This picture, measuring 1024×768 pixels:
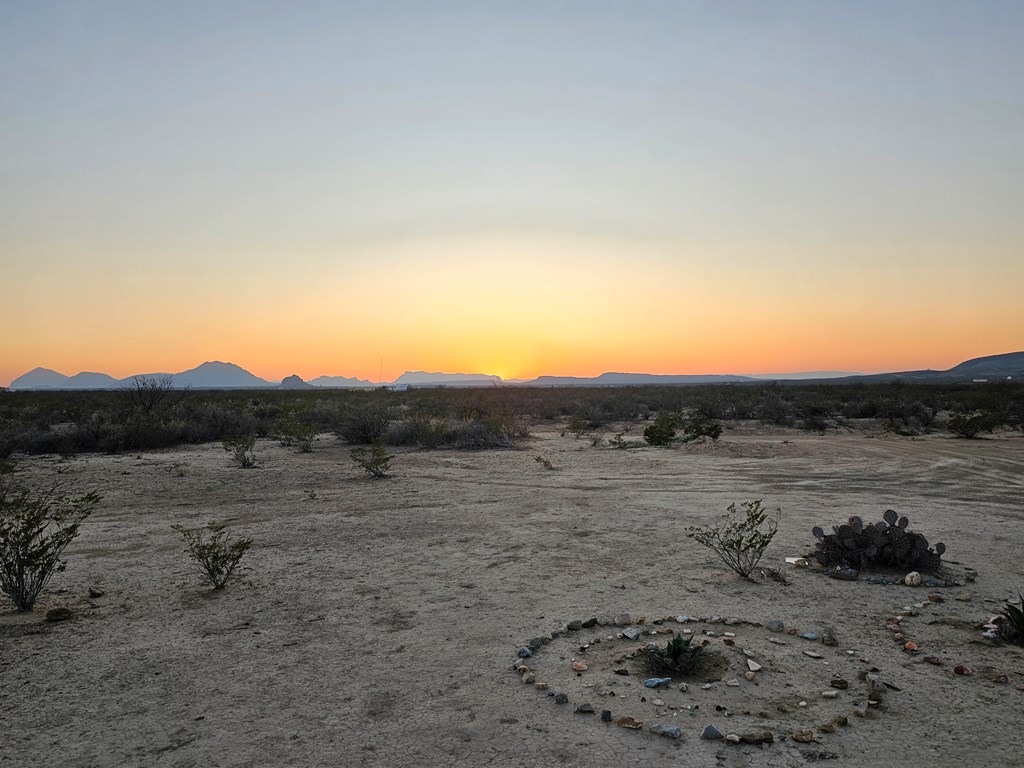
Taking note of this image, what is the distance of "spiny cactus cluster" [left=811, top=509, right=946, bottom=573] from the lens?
6953mm

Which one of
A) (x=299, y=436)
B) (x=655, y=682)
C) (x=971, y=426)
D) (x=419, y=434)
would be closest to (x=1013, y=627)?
(x=655, y=682)

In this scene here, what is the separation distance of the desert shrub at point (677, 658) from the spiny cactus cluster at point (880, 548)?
10.8 feet

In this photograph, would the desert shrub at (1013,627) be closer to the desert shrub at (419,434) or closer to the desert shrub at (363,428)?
the desert shrub at (419,434)

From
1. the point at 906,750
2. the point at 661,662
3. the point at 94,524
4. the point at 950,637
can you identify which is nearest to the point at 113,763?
the point at 661,662

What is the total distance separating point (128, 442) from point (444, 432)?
8987 mm

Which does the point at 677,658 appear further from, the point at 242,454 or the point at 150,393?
the point at 150,393

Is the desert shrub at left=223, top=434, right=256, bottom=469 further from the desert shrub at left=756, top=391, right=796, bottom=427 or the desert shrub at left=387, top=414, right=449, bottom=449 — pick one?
the desert shrub at left=756, top=391, right=796, bottom=427

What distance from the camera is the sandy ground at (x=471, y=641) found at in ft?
12.6

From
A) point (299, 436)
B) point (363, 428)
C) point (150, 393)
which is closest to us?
point (299, 436)

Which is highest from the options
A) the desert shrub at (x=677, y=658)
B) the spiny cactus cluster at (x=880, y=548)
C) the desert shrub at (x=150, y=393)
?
the desert shrub at (x=150, y=393)

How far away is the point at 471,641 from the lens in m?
5.34

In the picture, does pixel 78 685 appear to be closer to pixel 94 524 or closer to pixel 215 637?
pixel 215 637

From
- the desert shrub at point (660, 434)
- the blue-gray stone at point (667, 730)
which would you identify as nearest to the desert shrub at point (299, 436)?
the desert shrub at point (660, 434)

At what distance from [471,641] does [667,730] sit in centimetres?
192
